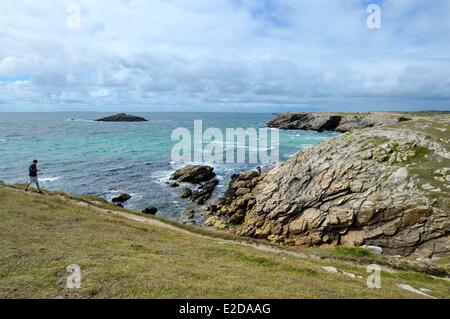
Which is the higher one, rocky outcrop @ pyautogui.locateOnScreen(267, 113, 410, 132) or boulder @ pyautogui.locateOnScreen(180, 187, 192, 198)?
rocky outcrop @ pyautogui.locateOnScreen(267, 113, 410, 132)

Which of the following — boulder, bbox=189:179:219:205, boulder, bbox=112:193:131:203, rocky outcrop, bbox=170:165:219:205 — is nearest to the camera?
boulder, bbox=112:193:131:203

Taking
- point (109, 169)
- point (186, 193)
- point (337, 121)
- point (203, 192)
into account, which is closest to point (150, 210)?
point (186, 193)

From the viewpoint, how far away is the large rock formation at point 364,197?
3012 centimetres

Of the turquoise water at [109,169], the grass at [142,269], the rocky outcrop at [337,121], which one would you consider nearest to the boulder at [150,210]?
the turquoise water at [109,169]

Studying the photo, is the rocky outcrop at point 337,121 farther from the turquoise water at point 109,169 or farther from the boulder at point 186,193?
the boulder at point 186,193

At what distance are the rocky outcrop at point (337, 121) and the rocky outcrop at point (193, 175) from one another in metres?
93.4

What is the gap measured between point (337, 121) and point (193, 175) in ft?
402

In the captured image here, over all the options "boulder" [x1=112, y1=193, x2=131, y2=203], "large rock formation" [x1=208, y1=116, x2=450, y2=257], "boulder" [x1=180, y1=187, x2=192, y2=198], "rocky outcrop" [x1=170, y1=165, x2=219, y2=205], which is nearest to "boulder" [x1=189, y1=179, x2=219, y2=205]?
"rocky outcrop" [x1=170, y1=165, x2=219, y2=205]

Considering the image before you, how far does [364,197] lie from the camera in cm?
3406

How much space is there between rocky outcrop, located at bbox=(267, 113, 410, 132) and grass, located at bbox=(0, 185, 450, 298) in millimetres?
127478

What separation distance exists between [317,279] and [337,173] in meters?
25.3

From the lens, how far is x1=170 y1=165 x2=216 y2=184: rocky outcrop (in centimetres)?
6166

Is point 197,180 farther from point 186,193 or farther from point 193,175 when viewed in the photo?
point 186,193

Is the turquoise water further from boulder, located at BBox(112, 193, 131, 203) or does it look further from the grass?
the grass
